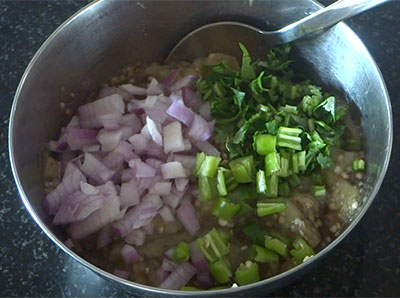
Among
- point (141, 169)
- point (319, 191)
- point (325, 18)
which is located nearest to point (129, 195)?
point (141, 169)

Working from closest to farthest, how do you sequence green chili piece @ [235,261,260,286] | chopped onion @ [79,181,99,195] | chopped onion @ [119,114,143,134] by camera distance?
green chili piece @ [235,261,260,286]
chopped onion @ [79,181,99,195]
chopped onion @ [119,114,143,134]

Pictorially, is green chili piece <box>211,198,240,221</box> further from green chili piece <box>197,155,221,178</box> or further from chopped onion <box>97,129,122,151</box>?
chopped onion <box>97,129,122,151</box>

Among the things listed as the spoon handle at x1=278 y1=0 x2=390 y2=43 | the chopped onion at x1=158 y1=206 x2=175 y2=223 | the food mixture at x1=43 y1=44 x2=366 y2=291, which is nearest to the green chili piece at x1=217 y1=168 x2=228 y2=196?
the food mixture at x1=43 y1=44 x2=366 y2=291

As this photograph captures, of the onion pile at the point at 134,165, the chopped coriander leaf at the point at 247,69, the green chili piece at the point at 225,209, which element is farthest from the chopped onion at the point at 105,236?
the chopped coriander leaf at the point at 247,69

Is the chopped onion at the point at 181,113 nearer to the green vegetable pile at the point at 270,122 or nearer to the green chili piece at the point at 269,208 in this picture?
the green vegetable pile at the point at 270,122

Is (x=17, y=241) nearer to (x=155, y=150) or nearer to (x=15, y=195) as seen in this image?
(x=15, y=195)

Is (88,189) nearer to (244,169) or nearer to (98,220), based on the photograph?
(98,220)

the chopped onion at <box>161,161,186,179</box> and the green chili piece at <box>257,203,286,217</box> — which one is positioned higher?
the chopped onion at <box>161,161,186,179</box>

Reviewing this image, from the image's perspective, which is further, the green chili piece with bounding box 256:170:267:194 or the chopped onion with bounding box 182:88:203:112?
the chopped onion with bounding box 182:88:203:112
